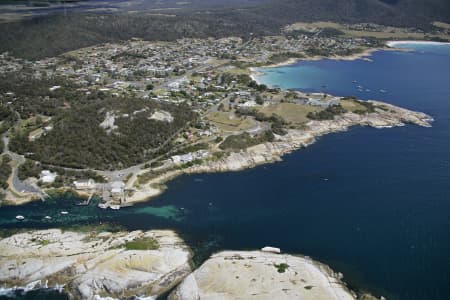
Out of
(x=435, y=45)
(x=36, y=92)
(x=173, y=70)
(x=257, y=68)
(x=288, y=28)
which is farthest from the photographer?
(x=288, y=28)

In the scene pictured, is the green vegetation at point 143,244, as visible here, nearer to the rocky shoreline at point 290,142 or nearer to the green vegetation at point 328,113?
the rocky shoreline at point 290,142

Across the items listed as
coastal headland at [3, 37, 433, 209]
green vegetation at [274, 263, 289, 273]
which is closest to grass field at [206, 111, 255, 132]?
coastal headland at [3, 37, 433, 209]

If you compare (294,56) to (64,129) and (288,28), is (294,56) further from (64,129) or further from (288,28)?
(64,129)

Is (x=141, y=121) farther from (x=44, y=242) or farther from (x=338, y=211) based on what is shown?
(x=338, y=211)

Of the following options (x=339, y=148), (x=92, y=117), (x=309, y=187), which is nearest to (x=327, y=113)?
(x=339, y=148)

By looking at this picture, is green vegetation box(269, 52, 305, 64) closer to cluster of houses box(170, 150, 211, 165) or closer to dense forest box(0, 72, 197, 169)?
dense forest box(0, 72, 197, 169)
